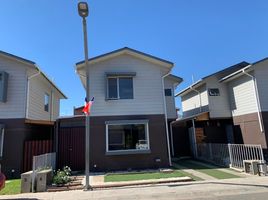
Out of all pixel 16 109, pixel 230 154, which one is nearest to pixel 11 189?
pixel 16 109

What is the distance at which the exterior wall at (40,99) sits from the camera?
14752 mm

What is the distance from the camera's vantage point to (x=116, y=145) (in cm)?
1414

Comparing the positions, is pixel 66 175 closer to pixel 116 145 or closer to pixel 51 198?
pixel 51 198

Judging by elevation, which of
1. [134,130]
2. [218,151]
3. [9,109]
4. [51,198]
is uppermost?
[9,109]

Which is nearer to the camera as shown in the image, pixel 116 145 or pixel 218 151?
pixel 116 145

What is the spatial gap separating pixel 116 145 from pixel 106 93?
124 inches

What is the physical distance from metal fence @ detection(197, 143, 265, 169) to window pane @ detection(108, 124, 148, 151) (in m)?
4.80

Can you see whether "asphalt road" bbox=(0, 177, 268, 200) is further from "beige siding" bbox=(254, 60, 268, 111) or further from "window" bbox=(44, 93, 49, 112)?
"window" bbox=(44, 93, 49, 112)

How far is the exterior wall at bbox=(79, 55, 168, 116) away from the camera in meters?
14.6

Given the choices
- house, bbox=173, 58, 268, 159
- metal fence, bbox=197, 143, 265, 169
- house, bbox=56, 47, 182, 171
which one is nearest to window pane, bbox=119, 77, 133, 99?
house, bbox=56, 47, 182, 171

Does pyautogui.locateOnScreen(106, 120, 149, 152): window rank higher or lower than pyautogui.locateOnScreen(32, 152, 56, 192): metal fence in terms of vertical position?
higher

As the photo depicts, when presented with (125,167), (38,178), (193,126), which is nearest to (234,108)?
(193,126)

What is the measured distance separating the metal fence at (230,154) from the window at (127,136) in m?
4.74

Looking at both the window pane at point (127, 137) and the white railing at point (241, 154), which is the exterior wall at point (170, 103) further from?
the white railing at point (241, 154)
